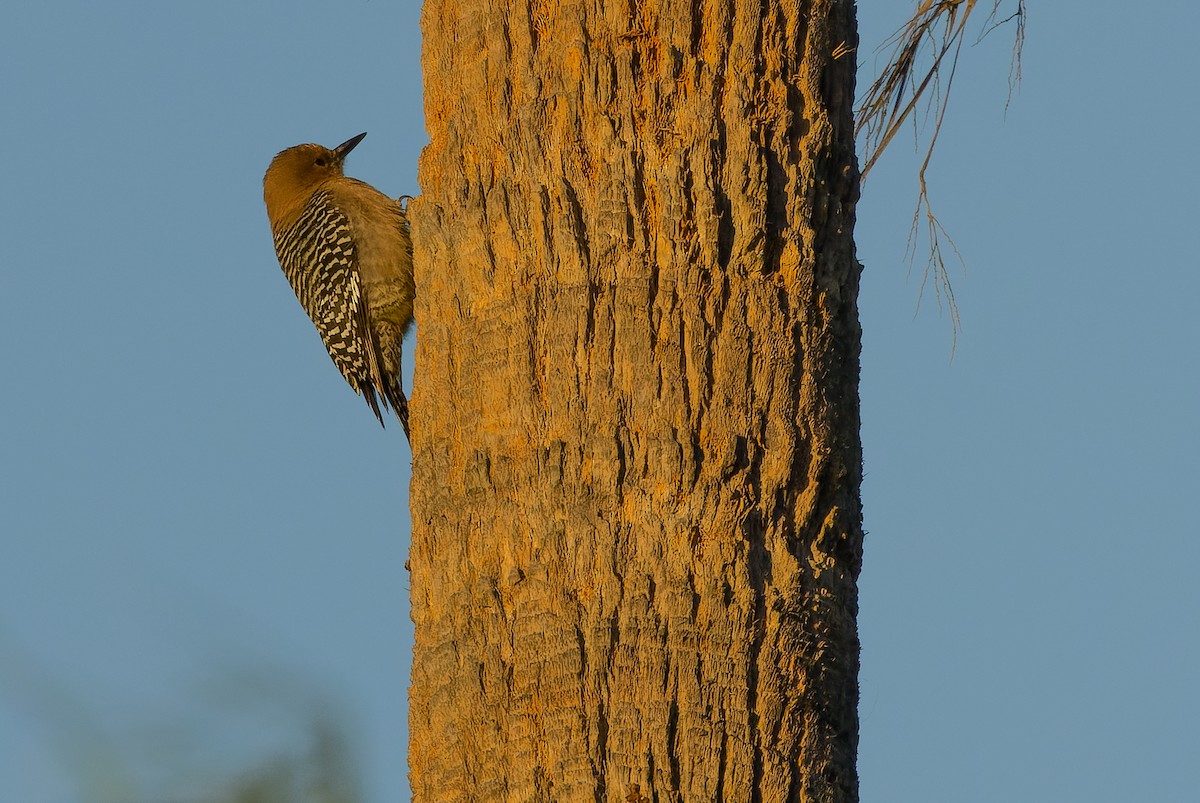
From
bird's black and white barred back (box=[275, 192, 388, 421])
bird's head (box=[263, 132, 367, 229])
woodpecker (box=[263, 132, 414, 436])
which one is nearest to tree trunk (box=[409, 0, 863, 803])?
woodpecker (box=[263, 132, 414, 436])

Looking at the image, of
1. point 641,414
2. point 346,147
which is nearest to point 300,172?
point 346,147

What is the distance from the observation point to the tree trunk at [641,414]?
303cm

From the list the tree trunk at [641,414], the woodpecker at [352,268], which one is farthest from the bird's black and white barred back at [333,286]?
the tree trunk at [641,414]

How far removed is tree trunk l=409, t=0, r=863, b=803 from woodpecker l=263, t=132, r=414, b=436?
3.21 metres

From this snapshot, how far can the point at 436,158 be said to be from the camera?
3.75 metres

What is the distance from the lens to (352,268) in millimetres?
6926

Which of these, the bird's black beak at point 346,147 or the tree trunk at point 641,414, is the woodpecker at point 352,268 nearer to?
the bird's black beak at point 346,147

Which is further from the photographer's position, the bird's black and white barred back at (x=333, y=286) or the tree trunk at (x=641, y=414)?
the bird's black and white barred back at (x=333, y=286)

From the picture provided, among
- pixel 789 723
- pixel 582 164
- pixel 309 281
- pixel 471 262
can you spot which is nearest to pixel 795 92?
pixel 582 164

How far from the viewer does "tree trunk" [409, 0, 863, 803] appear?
9.94 feet

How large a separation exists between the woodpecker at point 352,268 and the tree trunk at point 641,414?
126 inches

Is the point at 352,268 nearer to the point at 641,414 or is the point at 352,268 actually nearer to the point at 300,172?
the point at 300,172

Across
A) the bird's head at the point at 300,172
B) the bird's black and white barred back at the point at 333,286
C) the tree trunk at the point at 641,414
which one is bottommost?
the tree trunk at the point at 641,414

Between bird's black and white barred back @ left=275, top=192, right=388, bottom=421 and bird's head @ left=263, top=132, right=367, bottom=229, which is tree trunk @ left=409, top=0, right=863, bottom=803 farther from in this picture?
bird's head @ left=263, top=132, right=367, bottom=229
